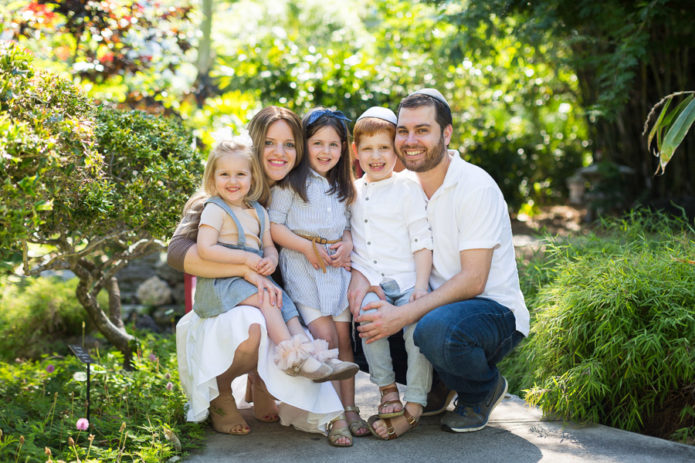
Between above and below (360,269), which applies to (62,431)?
below

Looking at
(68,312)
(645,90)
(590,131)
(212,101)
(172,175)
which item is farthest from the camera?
(590,131)

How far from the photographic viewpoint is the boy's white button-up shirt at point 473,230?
9.65 feet

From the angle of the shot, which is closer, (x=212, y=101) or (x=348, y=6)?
(x=212, y=101)

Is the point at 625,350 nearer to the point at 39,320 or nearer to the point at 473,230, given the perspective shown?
the point at 473,230

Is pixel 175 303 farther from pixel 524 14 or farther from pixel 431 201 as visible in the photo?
pixel 524 14

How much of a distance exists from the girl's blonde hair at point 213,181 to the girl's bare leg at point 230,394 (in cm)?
60

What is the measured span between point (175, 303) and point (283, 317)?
3.10 metres

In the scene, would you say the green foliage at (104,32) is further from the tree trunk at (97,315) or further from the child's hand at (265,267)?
the child's hand at (265,267)

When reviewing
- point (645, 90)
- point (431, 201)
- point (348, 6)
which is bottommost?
point (431, 201)

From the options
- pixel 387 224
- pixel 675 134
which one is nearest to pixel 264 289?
pixel 387 224

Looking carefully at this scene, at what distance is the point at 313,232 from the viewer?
311 centimetres

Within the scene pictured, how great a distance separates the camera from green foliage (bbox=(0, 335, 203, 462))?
2539mm

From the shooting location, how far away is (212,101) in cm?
569

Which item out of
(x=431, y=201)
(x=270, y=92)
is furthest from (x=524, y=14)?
(x=431, y=201)
